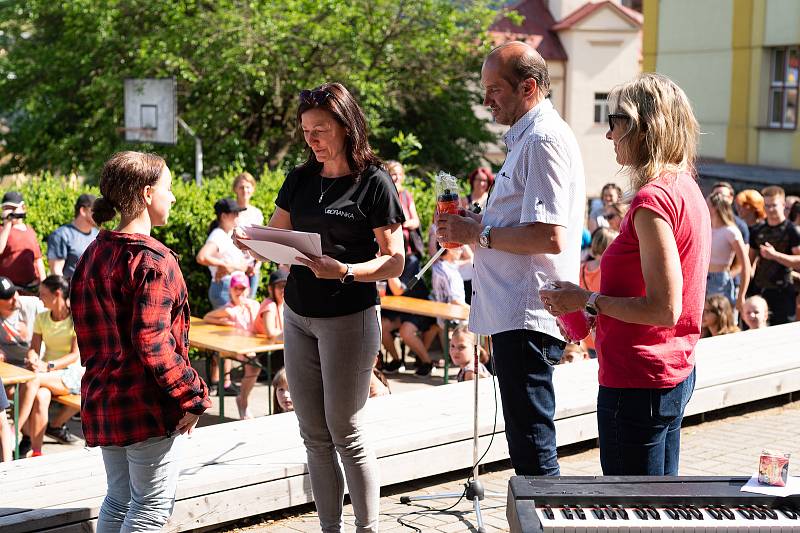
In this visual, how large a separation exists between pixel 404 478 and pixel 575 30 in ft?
122

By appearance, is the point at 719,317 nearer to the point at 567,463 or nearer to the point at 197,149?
the point at 567,463

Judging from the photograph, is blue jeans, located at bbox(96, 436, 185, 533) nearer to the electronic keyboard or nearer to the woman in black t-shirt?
the woman in black t-shirt

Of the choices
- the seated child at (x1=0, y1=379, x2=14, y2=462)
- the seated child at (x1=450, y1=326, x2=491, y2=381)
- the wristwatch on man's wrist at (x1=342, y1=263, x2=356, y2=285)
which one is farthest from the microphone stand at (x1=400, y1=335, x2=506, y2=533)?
the seated child at (x1=0, y1=379, x2=14, y2=462)

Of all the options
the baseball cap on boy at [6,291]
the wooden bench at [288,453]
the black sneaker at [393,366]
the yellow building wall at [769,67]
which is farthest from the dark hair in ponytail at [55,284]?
the yellow building wall at [769,67]

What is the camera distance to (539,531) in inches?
103

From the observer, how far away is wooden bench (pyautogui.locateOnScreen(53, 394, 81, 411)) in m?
6.82

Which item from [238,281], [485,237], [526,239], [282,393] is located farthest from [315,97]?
[238,281]

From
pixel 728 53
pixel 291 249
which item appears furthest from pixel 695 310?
pixel 728 53

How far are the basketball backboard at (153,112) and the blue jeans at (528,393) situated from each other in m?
12.9

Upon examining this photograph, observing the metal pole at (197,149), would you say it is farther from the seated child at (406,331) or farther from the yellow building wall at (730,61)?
the yellow building wall at (730,61)

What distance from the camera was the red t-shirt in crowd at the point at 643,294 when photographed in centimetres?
316

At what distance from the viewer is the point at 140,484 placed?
3510mm

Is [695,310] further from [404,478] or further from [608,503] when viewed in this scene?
[404,478]

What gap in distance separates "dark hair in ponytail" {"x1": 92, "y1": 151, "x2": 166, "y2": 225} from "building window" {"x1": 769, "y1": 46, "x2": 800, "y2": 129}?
1001 inches
